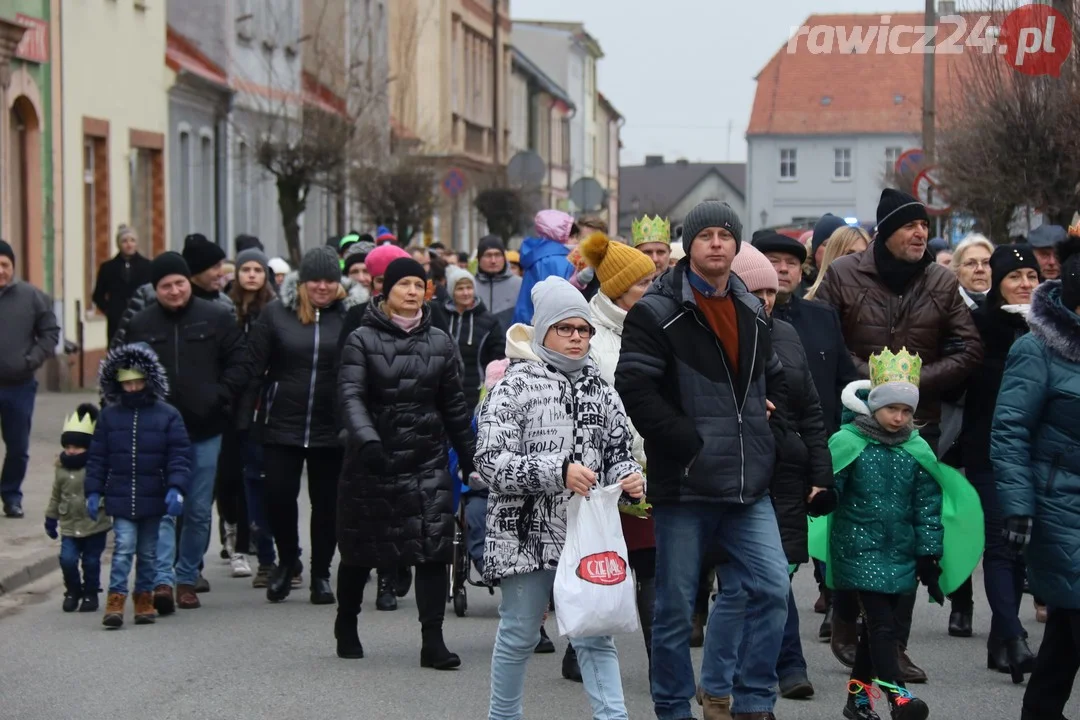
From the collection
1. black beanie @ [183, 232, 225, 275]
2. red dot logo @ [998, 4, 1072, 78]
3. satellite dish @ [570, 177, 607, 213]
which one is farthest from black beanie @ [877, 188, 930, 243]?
satellite dish @ [570, 177, 607, 213]

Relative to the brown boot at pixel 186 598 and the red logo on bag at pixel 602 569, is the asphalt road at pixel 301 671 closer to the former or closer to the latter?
the brown boot at pixel 186 598

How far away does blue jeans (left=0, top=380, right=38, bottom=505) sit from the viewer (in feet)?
47.1

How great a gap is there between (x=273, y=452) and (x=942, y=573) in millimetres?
4366

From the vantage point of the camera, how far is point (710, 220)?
7.02 m

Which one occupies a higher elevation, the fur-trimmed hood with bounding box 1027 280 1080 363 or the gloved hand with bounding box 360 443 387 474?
the fur-trimmed hood with bounding box 1027 280 1080 363

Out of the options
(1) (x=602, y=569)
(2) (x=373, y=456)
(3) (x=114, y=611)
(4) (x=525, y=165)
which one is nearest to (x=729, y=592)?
(1) (x=602, y=569)

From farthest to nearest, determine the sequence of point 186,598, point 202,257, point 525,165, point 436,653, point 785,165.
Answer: point 785,165, point 525,165, point 202,257, point 186,598, point 436,653

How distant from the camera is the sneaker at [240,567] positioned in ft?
40.6

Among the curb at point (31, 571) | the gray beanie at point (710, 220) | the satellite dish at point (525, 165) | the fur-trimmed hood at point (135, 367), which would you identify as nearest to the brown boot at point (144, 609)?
the fur-trimmed hood at point (135, 367)

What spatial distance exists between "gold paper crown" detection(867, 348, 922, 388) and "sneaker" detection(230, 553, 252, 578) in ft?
18.9

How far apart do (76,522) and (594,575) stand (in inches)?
193

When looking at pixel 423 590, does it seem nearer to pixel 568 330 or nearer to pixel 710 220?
pixel 568 330

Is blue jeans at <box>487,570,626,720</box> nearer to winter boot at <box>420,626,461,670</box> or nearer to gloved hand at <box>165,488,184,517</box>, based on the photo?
winter boot at <box>420,626,461,670</box>

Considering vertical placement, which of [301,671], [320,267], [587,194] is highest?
[587,194]
